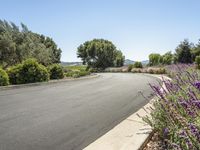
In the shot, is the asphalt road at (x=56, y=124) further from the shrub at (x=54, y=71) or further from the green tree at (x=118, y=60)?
the green tree at (x=118, y=60)

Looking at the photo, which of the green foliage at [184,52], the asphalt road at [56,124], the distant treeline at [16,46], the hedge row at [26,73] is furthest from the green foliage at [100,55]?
the asphalt road at [56,124]

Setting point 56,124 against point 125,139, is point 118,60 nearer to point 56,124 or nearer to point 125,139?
point 56,124

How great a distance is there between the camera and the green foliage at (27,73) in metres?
21.0

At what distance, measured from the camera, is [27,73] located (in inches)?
837

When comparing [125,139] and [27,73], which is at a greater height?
[27,73]

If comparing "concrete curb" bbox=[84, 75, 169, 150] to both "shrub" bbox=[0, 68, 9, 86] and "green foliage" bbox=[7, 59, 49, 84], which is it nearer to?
"shrub" bbox=[0, 68, 9, 86]

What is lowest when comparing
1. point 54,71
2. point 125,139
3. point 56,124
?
point 56,124

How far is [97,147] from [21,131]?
7.20 feet

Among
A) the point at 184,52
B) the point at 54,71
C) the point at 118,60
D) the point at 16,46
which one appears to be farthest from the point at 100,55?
the point at 54,71

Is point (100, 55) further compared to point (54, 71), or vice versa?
point (100, 55)

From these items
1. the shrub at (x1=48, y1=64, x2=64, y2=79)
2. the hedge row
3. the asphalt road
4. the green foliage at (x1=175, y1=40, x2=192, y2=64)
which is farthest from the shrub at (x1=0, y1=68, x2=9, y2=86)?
the green foliage at (x1=175, y1=40, x2=192, y2=64)

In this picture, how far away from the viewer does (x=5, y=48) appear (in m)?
31.3

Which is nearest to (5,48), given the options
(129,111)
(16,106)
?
(16,106)

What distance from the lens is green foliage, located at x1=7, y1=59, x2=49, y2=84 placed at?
20953 mm
